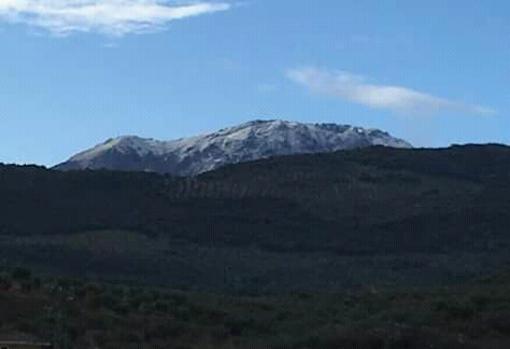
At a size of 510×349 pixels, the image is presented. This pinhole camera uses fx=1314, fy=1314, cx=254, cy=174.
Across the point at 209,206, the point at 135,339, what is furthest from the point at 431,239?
the point at 135,339

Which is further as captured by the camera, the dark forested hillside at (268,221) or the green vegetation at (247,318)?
the dark forested hillside at (268,221)

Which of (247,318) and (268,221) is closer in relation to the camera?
(247,318)

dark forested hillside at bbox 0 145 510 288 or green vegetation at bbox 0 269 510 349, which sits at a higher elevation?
dark forested hillside at bbox 0 145 510 288

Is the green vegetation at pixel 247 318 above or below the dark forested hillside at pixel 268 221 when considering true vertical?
below

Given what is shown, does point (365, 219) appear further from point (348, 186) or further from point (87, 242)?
point (87, 242)

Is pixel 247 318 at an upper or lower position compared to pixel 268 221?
lower

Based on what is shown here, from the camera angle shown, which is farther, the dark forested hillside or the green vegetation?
the dark forested hillside

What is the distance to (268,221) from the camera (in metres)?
83.9

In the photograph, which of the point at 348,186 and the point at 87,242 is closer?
the point at 87,242

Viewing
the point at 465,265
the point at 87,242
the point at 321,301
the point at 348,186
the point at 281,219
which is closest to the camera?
the point at 321,301

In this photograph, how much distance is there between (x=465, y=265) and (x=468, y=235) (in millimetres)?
7430

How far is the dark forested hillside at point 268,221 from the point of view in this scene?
7281 centimetres

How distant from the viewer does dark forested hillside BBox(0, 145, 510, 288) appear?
7281cm

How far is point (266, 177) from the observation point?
96.6m
